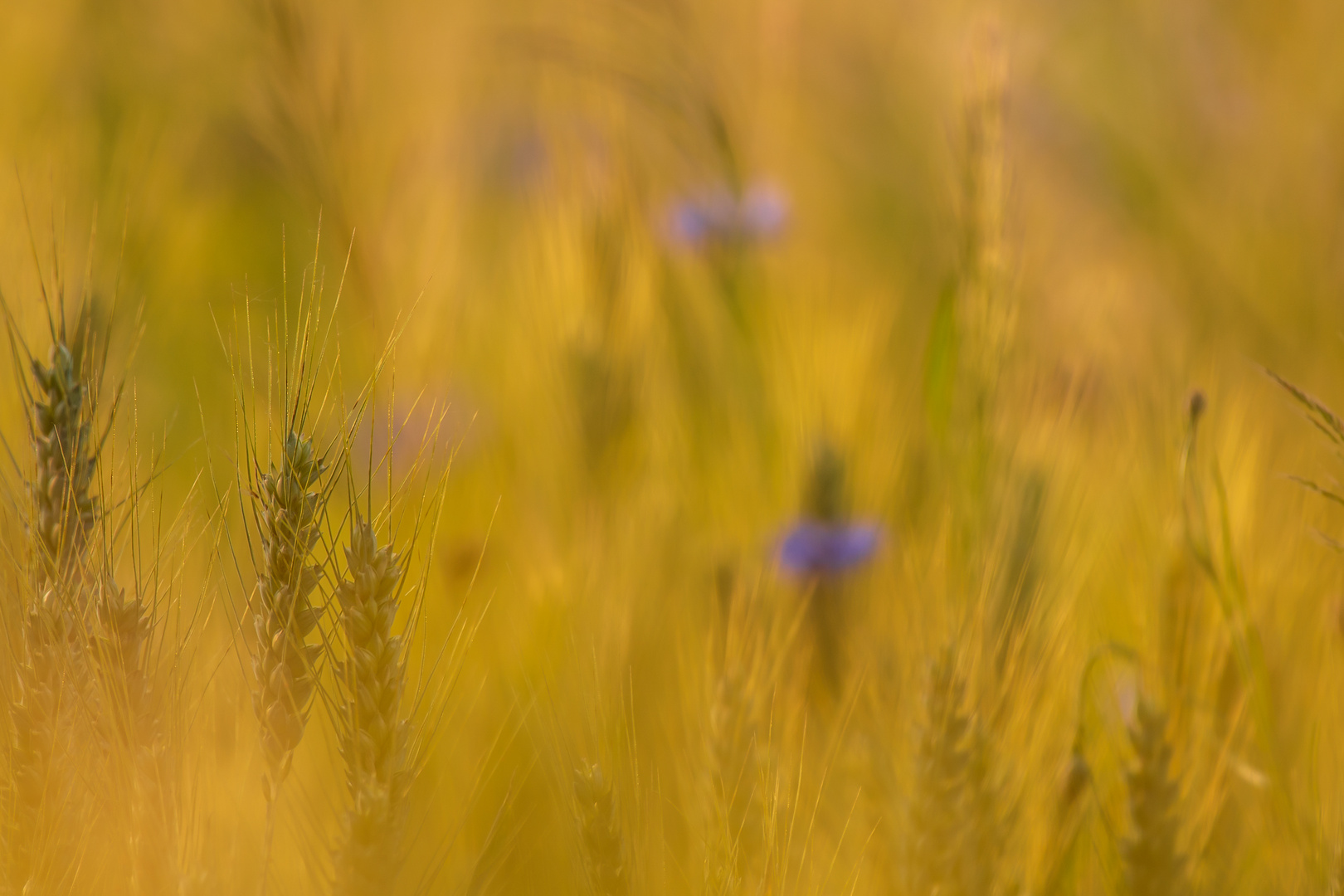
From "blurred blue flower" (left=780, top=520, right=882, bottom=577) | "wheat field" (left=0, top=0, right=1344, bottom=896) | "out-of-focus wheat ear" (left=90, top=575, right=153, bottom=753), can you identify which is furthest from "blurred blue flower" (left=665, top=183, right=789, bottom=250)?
"out-of-focus wheat ear" (left=90, top=575, right=153, bottom=753)

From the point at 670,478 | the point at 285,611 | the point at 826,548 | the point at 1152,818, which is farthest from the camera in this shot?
the point at 670,478

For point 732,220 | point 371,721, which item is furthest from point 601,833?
point 732,220

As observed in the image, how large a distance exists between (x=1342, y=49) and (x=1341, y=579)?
0.70m

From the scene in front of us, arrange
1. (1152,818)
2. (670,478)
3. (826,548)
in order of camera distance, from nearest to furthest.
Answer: (1152,818), (826,548), (670,478)

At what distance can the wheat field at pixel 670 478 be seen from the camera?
1.35 feet

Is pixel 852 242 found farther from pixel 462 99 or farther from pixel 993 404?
pixel 993 404

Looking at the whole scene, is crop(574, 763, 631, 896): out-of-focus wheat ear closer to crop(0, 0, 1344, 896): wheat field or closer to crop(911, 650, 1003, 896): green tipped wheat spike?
crop(0, 0, 1344, 896): wheat field

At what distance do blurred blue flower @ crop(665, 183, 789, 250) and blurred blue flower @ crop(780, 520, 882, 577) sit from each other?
0.34 meters

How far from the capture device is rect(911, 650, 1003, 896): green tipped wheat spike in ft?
1.61

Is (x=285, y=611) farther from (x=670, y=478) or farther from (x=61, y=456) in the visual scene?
(x=670, y=478)

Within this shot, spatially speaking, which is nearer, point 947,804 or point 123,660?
point 123,660

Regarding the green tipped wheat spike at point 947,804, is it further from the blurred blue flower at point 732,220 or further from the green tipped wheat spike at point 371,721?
the blurred blue flower at point 732,220

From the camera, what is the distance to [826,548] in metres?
0.75

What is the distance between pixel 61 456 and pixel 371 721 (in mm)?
200
